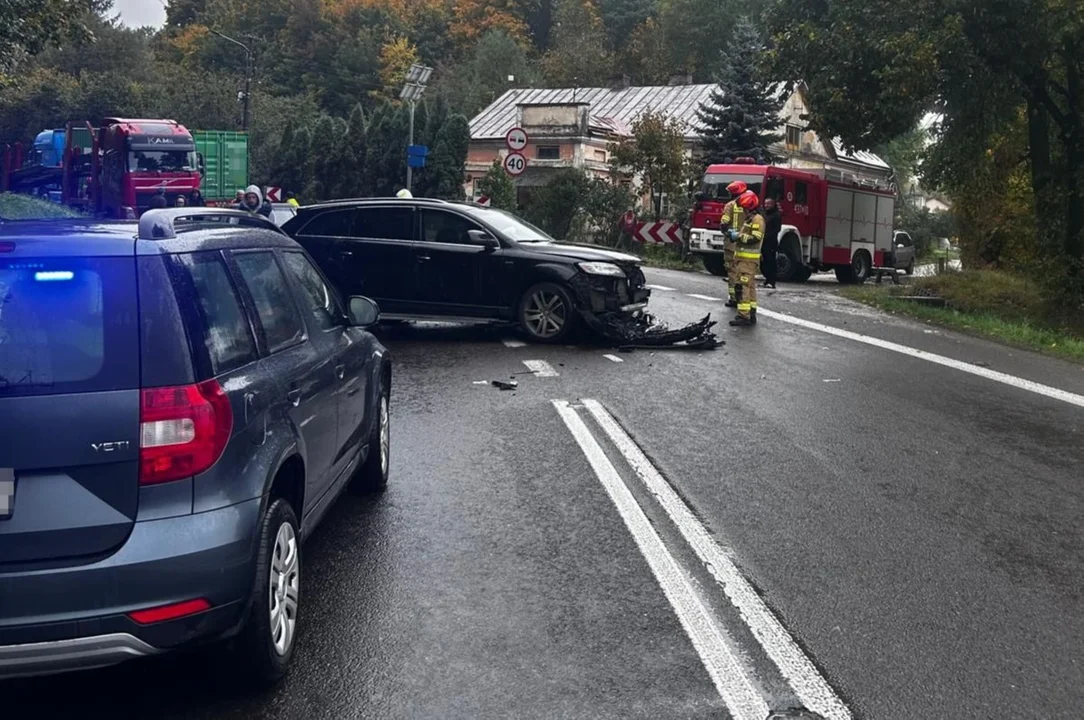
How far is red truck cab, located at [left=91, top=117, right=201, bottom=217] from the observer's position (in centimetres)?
3303

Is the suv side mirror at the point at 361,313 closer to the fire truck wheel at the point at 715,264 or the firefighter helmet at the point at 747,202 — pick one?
the firefighter helmet at the point at 747,202

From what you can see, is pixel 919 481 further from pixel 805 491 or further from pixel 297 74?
pixel 297 74

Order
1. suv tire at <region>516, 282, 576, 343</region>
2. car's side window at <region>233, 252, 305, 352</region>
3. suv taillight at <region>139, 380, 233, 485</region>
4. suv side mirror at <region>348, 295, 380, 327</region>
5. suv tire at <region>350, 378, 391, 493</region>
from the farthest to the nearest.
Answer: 1. suv tire at <region>516, 282, 576, 343</region>
2. suv tire at <region>350, 378, 391, 493</region>
3. suv side mirror at <region>348, 295, 380, 327</region>
4. car's side window at <region>233, 252, 305, 352</region>
5. suv taillight at <region>139, 380, 233, 485</region>

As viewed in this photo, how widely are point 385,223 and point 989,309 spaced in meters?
10.6

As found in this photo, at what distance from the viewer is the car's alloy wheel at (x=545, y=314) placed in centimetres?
1338

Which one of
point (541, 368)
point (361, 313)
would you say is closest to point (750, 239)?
point (541, 368)

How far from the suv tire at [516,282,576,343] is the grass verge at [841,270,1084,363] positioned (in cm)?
615

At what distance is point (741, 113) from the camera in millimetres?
45906

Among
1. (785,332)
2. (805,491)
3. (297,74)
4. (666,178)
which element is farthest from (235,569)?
(297,74)

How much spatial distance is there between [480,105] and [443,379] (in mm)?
69263

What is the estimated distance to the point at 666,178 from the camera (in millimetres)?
34094

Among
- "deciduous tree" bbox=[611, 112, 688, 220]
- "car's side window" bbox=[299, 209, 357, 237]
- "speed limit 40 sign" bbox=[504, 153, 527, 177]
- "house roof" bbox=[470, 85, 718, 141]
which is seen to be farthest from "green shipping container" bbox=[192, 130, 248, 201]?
"car's side window" bbox=[299, 209, 357, 237]

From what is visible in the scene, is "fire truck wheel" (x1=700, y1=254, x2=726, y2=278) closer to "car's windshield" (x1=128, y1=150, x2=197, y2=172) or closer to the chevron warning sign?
the chevron warning sign

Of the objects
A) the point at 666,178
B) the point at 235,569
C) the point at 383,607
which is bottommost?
the point at 383,607
